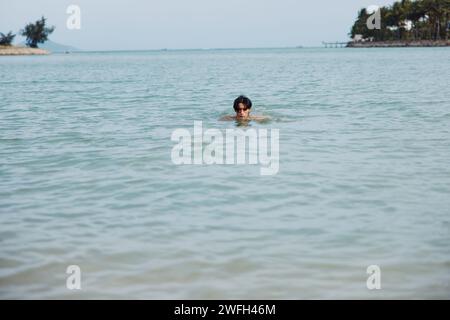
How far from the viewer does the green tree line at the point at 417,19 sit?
14262 cm

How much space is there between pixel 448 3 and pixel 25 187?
14965 centimetres

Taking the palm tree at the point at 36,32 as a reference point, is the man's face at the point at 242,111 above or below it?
below

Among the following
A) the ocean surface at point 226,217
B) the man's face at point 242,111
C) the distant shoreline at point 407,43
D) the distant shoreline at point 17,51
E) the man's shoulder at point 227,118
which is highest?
the distant shoreline at point 407,43

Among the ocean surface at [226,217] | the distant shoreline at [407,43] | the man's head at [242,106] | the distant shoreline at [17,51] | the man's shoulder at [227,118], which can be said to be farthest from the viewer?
the distant shoreline at [407,43]

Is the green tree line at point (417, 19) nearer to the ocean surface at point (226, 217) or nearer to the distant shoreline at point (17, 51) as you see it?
the distant shoreline at point (17, 51)

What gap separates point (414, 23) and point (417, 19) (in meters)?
8.91

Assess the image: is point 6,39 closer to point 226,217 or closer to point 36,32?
point 36,32

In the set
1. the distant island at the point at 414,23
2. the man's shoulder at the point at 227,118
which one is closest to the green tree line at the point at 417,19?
the distant island at the point at 414,23

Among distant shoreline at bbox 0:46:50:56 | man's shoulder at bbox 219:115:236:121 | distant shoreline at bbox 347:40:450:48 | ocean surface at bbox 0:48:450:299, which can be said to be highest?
distant shoreline at bbox 347:40:450:48

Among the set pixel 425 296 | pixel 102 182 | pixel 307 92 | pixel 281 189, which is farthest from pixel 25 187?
pixel 307 92

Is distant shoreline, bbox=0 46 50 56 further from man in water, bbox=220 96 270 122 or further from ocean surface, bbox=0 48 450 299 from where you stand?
ocean surface, bbox=0 48 450 299

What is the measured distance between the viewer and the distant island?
143750 mm

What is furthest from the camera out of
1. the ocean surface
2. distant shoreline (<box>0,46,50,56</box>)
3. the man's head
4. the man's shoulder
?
distant shoreline (<box>0,46,50,56</box>)

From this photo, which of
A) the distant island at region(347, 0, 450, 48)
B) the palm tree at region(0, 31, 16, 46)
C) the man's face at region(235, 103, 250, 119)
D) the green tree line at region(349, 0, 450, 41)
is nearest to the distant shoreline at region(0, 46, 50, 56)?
the palm tree at region(0, 31, 16, 46)
